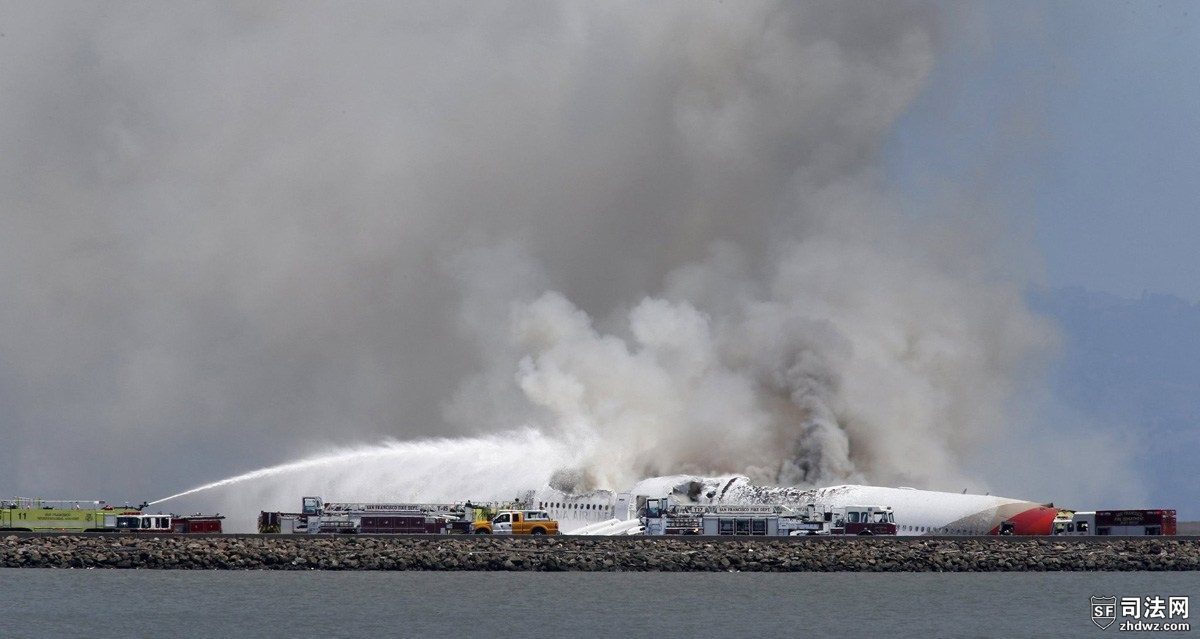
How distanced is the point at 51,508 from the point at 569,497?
3198cm

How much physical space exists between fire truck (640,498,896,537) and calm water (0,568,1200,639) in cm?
673

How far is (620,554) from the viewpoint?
342ft

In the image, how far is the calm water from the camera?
81.0 m

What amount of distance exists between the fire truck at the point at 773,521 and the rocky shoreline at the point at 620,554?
10.9ft

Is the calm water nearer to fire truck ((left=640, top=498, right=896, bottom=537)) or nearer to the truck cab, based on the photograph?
fire truck ((left=640, top=498, right=896, bottom=537))

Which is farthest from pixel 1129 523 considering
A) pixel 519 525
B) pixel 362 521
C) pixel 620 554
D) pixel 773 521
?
pixel 362 521

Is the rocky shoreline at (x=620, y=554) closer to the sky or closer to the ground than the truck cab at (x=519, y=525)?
closer to the ground

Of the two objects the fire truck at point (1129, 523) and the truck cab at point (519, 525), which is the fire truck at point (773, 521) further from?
the fire truck at point (1129, 523)

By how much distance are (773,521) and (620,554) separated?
9.71 metres

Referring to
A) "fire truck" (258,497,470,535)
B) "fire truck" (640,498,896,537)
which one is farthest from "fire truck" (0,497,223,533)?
"fire truck" (640,498,896,537)

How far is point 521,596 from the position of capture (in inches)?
3605

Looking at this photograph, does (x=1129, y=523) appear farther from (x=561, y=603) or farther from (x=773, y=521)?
(x=561, y=603)

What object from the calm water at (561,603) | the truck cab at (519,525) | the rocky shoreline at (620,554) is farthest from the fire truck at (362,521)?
the calm water at (561,603)

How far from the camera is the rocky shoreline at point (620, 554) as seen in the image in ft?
335
